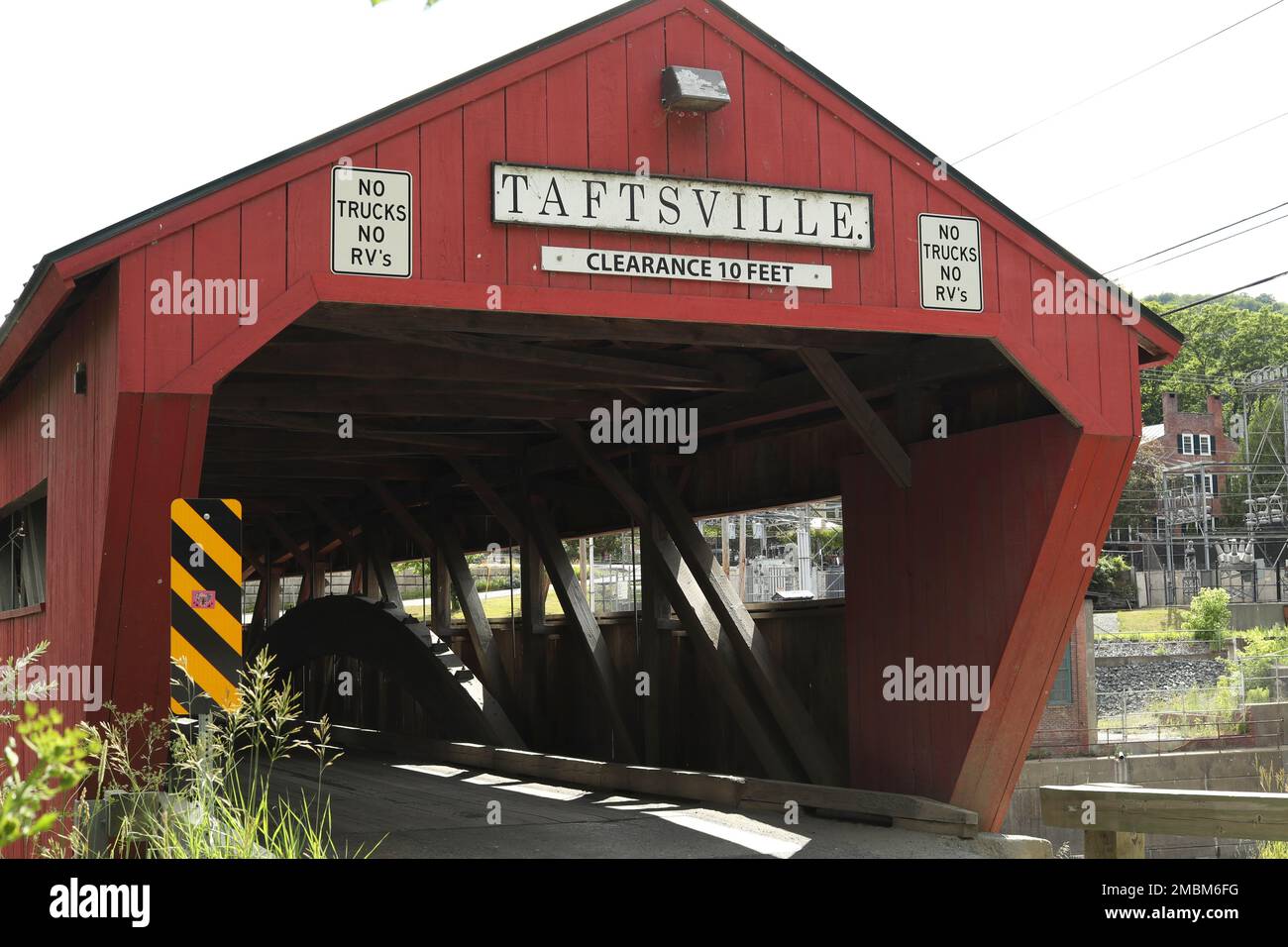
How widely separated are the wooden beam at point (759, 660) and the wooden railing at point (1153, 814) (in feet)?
12.2

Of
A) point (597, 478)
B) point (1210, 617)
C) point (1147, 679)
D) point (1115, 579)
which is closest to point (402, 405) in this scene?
point (597, 478)

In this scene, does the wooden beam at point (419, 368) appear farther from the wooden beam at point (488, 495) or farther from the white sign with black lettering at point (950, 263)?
the wooden beam at point (488, 495)

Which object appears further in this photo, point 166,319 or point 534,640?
point 534,640

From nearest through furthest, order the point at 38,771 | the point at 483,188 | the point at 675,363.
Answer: the point at 38,771 → the point at 483,188 → the point at 675,363

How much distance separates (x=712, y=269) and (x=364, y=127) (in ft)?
6.31

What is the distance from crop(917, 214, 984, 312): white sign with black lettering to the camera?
305 inches

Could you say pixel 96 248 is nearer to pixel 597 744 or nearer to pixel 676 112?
pixel 676 112

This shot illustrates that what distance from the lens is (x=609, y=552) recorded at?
6556 cm

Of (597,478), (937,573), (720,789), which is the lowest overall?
(720,789)

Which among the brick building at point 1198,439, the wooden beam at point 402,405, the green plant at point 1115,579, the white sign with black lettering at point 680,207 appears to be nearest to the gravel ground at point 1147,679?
the green plant at point 1115,579

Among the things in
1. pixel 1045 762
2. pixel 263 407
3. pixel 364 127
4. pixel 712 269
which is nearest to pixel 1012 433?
pixel 712 269

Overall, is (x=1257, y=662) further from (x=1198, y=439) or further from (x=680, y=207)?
(x=1198, y=439)

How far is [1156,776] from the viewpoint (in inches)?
995

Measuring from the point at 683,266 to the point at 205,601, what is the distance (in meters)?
2.95
